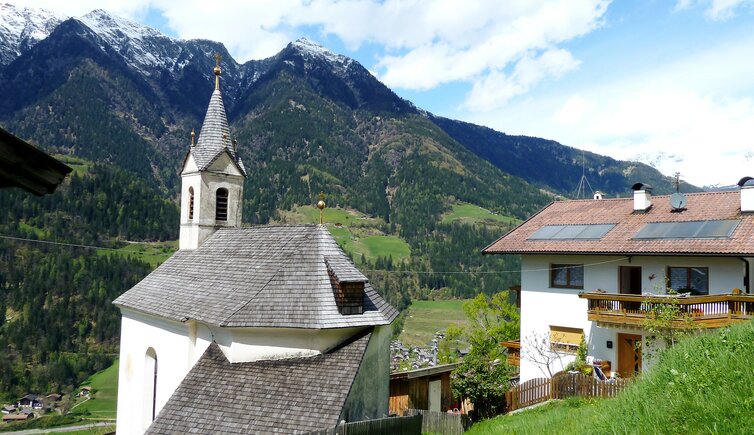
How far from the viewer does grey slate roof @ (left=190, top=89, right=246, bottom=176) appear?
88.5ft

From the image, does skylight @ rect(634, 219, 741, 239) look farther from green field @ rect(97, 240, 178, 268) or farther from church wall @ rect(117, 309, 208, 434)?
green field @ rect(97, 240, 178, 268)

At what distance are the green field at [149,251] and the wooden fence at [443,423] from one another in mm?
131792

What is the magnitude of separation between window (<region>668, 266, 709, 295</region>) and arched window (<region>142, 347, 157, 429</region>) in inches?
844

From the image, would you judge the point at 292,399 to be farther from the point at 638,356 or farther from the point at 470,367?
the point at 638,356

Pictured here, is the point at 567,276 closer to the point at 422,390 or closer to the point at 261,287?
the point at 422,390

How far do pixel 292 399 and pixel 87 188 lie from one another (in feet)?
563

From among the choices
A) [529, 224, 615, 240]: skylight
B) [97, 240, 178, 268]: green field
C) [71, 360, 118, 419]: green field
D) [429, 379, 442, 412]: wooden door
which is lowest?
[71, 360, 118, 419]: green field

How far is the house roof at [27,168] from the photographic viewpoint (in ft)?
16.7

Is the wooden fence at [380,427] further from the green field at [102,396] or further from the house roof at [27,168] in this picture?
the green field at [102,396]

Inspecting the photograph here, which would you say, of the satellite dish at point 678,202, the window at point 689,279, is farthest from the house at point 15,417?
the satellite dish at point 678,202

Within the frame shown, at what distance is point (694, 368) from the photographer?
24.1 ft

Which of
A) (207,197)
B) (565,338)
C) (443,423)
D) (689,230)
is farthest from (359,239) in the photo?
(443,423)

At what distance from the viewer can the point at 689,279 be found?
21.3 m

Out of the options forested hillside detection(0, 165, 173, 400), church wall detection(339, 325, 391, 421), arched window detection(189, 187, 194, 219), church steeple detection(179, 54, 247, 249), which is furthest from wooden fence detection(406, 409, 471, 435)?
forested hillside detection(0, 165, 173, 400)
